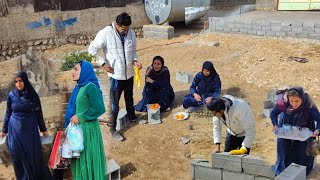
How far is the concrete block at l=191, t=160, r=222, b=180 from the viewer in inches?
165

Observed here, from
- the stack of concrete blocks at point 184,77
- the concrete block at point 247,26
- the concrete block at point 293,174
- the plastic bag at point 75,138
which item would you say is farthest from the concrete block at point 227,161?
the concrete block at point 247,26

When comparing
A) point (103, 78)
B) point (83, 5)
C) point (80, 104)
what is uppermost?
point (83, 5)

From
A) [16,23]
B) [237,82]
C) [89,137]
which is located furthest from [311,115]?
[16,23]

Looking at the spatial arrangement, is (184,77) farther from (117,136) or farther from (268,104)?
(117,136)

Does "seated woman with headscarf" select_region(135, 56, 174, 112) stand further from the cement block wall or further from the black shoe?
the cement block wall

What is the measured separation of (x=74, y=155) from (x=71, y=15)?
976 cm

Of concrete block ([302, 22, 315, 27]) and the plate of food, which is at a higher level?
concrete block ([302, 22, 315, 27])

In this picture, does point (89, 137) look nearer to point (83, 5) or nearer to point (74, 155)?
point (74, 155)

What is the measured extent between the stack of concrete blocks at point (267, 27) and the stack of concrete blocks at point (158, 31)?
148 centimetres

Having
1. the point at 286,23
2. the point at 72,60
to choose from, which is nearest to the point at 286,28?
the point at 286,23

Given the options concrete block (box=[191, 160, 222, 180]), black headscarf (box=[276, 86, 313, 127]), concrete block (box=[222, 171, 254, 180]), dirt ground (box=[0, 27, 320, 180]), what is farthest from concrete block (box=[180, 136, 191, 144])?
black headscarf (box=[276, 86, 313, 127])

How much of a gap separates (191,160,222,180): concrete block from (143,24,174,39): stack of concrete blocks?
30.5 feet

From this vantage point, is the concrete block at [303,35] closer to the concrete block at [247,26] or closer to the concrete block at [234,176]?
Result: the concrete block at [247,26]

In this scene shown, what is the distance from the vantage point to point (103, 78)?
9156mm
